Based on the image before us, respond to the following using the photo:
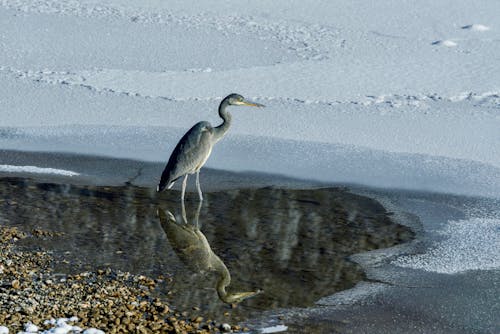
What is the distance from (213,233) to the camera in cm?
805

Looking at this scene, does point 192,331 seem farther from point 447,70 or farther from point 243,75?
point 447,70

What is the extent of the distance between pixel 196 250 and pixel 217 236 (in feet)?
1.27

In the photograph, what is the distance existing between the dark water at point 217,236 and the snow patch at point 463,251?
A: 0.43 metres

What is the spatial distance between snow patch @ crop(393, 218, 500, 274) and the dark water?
1.42ft

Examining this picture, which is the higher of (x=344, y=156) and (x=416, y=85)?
(x=416, y=85)

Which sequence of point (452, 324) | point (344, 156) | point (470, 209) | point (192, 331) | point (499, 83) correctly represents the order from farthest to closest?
1. point (499, 83)
2. point (344, 156)
3. point (470, 209)
4. point (452, 324)
5. point (192, 331)

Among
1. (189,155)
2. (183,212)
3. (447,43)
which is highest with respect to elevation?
(447,43)

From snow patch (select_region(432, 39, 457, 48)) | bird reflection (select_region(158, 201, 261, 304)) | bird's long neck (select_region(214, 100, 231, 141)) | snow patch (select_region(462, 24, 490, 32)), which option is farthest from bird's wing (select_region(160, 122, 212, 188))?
snow patch (select_region(462, 24, 490, 32))

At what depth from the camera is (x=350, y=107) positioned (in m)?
12.5

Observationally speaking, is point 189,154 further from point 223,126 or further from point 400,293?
point 400,293

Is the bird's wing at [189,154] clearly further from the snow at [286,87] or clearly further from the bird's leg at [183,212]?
the snow at [286,87]

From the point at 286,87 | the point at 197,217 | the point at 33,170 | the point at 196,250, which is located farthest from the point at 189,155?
the point at 286,87

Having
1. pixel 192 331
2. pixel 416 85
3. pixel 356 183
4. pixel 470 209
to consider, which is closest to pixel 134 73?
pixel 416 85

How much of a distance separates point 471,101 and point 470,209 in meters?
4.19
